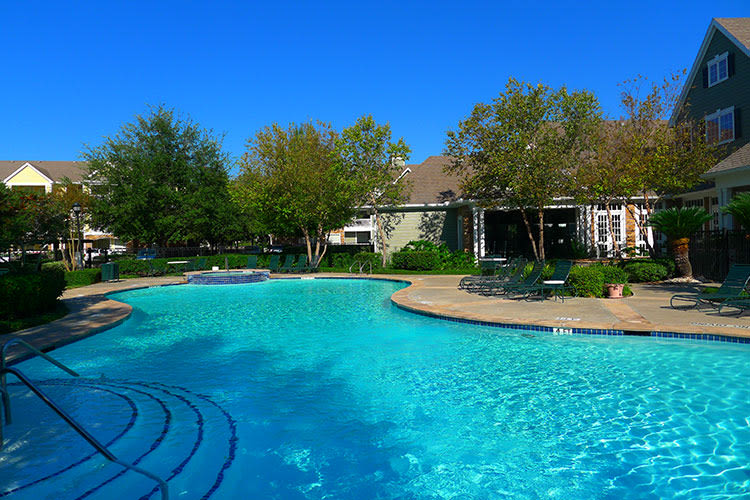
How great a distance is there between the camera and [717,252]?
17609 millimetres

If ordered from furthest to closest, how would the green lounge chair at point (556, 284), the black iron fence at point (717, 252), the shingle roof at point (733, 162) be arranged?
the shingle roof at point (733, 162), the black iron fence at point (717, 252), the green lounge chair at point (556, 284)

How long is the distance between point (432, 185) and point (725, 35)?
629 inches

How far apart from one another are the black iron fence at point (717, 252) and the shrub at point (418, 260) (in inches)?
466

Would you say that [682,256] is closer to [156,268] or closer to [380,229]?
[380,229]

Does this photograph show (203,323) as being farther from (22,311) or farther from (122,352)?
(22,311)

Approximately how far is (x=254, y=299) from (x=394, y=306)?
19.5 ft

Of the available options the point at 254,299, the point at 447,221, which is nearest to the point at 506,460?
the point at 254,299

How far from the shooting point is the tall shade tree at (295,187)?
26.8 metres

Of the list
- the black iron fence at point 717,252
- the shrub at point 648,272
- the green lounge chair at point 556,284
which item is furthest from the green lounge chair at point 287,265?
the black iron fence at point 717,252

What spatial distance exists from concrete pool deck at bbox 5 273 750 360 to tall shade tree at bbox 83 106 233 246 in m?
12.3

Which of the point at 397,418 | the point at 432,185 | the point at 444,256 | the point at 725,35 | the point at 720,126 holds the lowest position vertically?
the point at 397,418

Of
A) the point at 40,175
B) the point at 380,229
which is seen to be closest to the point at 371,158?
the point at 380,229

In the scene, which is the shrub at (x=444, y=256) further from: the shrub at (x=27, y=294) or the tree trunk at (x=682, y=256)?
the shrub at (x=27, y=294)

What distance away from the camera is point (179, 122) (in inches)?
1251
